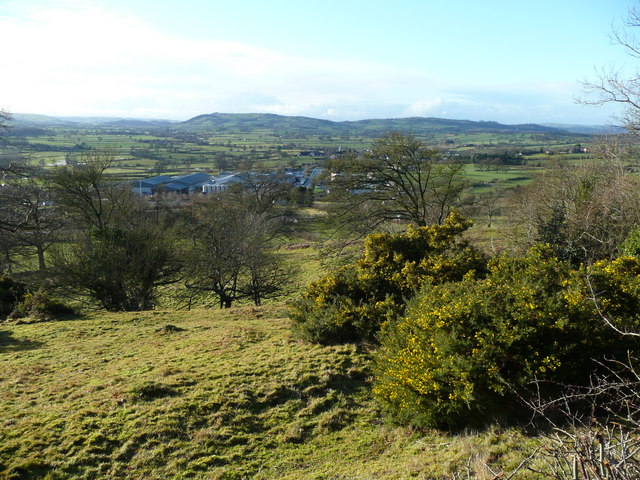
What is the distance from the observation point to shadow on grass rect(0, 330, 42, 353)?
37.6 feet

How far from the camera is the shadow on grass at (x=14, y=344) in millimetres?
11469

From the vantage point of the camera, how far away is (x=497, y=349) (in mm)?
6137

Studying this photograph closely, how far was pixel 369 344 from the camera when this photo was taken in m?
10.3

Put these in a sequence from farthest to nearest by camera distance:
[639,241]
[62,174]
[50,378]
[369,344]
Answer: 1. [62,174]
2. [639,241]
3. [369,344]
4. [50,378]

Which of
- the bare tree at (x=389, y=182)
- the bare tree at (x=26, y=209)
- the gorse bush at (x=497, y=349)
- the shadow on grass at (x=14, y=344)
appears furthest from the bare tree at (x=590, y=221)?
the bare tree at (x=26, y=209)

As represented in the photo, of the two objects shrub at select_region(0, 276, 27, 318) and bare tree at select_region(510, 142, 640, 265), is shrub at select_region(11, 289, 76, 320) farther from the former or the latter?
bare tree at select_region(510, 142, 640, 265)

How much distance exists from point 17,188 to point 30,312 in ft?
38.5

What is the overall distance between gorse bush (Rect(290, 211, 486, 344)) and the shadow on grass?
7819 millimetres

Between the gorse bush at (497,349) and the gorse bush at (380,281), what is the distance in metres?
2.25

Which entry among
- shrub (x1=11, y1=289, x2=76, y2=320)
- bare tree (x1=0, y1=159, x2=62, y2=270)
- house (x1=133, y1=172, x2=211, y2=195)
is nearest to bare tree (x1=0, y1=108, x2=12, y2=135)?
bare tree (x1=0, y1=159, x2=62, y2=270)

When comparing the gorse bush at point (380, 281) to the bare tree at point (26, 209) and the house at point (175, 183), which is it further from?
the house at point (175, 183)

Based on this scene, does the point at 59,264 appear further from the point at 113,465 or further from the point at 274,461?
the point at 274,461

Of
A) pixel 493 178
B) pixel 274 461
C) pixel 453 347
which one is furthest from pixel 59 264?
pixel 493 178

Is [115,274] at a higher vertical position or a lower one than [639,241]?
lower
